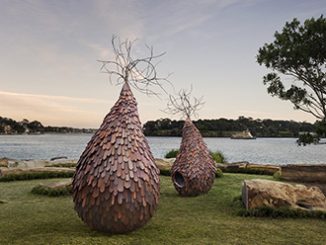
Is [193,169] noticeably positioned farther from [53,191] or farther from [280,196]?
[53,191]

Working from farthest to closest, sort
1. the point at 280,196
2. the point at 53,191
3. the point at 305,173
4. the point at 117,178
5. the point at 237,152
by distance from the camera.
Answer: the point at 237,152, the point at 305,173, the point at 53,191, the point at 280,196, the point at 117,178

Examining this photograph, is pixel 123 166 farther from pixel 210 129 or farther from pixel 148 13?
pixel 210 129

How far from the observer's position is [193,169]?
946 centimetres

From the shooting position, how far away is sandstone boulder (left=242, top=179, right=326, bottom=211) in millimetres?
7520

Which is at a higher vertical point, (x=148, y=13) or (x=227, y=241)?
(x=148, y=13)

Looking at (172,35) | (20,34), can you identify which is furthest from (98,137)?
(20,34)

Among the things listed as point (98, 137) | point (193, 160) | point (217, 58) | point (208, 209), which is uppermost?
point (217, 58)

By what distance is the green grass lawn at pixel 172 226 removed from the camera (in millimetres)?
5294

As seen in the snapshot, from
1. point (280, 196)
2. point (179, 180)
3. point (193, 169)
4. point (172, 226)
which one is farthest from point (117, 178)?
point (179, 180)

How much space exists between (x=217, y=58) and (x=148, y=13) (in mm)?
3912

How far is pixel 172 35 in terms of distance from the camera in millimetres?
11898

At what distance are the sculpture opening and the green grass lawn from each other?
26.4 inches

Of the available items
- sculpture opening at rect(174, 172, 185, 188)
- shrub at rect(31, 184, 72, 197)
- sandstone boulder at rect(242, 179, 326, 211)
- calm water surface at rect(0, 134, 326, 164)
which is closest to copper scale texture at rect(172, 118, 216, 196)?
sculpture opening at rect(174, 172, 185, 188)

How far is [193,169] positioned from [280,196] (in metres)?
2.49
